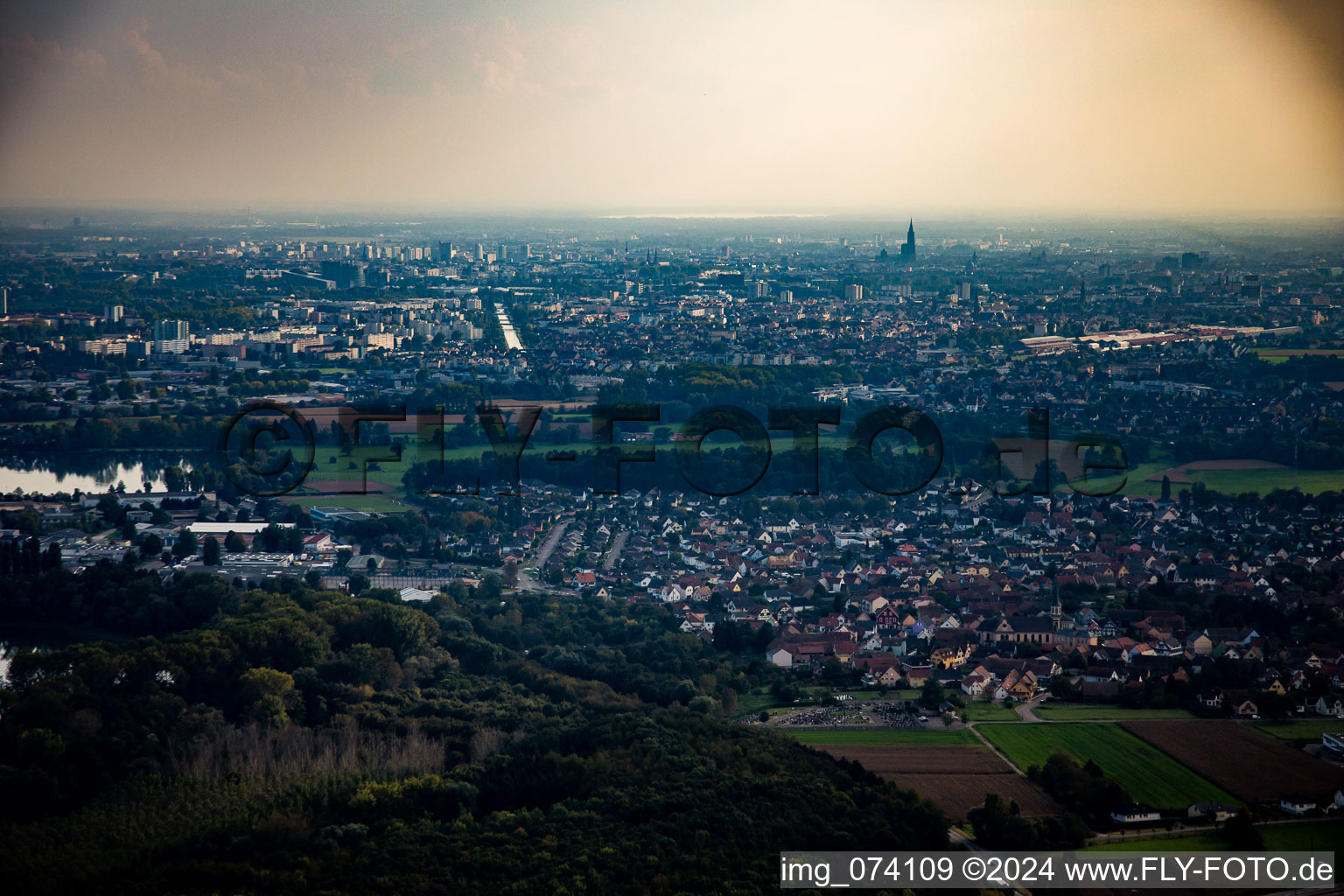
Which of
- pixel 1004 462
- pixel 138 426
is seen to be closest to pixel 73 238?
pixel 138 426

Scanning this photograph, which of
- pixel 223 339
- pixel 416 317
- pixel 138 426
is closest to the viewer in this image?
pixel 138 426

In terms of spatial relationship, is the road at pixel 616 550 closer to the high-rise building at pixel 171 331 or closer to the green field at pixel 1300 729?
the green field at pixel 1300 729

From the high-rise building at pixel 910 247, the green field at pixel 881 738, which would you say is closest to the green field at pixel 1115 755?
the green field at pixel 881 738

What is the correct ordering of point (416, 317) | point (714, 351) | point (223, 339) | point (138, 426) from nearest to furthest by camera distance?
1. point (138, 426)
2. point (714, 351)
3. point (223, 339)
4. point (416, 317)

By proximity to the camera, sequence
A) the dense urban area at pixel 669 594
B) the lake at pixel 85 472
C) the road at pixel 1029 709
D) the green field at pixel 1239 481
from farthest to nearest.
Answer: the lake at pixel 85 472 → the green field at pixel 1239 481 → the road at pixel 1029 709 → the dense urban area at pixel 669 594

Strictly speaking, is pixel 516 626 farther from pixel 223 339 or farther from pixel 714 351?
pixel 223 339

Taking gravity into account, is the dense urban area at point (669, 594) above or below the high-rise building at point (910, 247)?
below

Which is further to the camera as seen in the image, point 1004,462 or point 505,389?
point 505,389
